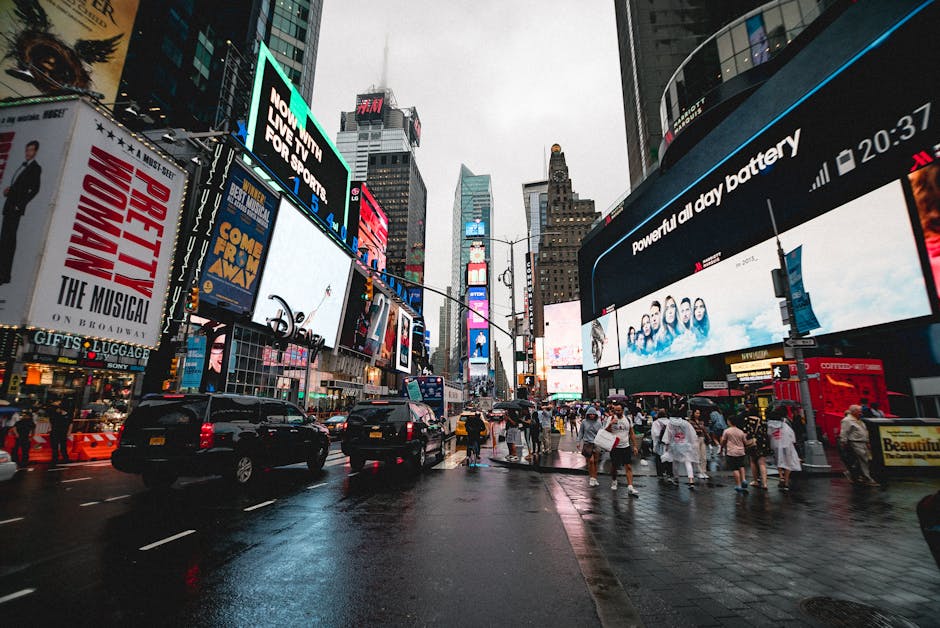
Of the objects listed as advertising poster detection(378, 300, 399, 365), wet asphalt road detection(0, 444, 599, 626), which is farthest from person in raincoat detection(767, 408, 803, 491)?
advertising poster detection(378, 300, 399, 365)

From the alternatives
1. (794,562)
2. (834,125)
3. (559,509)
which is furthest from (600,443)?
(834,125)

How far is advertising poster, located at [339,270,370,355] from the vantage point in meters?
43.2

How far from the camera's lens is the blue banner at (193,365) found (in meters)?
24.5

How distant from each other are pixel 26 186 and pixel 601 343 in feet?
160

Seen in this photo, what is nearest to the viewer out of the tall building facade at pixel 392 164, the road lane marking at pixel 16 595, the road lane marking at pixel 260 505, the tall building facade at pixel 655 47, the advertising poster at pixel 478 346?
the road lane marking at pixel 16 595

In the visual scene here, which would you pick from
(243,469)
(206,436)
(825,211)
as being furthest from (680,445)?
(825,211)

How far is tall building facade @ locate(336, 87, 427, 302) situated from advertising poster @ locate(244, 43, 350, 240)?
83540 millimetres

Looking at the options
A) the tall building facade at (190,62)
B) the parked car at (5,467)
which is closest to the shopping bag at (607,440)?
the parked car at (5,467)

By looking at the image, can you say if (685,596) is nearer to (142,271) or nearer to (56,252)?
(56,252)

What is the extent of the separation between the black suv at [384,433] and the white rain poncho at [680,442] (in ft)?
22.0

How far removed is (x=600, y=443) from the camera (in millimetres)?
9633

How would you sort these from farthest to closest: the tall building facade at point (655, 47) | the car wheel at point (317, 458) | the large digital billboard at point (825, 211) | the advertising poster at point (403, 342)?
the tall building facade at point (655, 47), the advertising poster at point (403, 342), the large digital billboard at point (825, 211), the car wheel at point (317, 458)

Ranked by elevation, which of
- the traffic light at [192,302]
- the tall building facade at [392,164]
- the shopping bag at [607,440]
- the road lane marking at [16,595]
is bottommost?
the road lane marking at [16,595]

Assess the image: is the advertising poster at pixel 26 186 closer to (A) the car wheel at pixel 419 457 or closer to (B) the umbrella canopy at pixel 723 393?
(A) the car wheel at pixel 419 457
